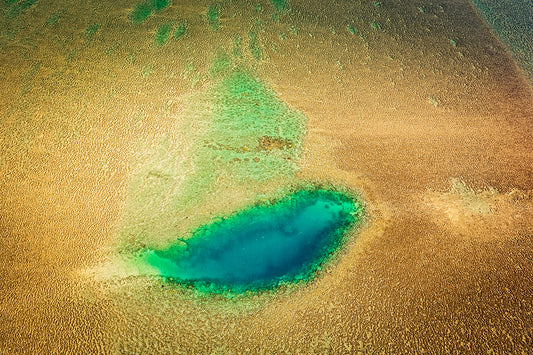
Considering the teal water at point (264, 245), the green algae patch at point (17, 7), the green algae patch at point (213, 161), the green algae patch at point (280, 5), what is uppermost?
the green algae patch at point (280, 5)

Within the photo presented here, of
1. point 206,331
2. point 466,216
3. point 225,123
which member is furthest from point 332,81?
point 206,331

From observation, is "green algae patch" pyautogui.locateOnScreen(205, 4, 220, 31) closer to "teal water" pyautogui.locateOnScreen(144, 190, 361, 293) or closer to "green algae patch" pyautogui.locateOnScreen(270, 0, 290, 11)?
"green algae patch" pyautogui.locateOnScreen(270, 0, 290, 11)

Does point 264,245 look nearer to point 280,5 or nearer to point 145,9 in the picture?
point 280,5

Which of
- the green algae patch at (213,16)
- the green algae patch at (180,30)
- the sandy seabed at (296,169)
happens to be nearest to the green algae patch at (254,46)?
the sandy seabed at (296,169)

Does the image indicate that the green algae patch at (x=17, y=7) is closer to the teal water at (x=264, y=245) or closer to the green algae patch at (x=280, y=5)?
the green algae patch at (x=280, y=5)

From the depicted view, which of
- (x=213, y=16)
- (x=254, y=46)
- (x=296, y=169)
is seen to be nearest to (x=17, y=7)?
(x=213, y=16)

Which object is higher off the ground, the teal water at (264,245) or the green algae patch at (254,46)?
the green algae patch at (254,46)

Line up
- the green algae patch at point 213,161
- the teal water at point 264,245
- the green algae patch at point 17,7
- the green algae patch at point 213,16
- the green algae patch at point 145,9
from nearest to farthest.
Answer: the teal water at point 264,245 → the green algae patch at point 213,161 → the green algae patch at point 17,7 → the green algae patch at point 145,9 → the green algae patch at point 213,16
